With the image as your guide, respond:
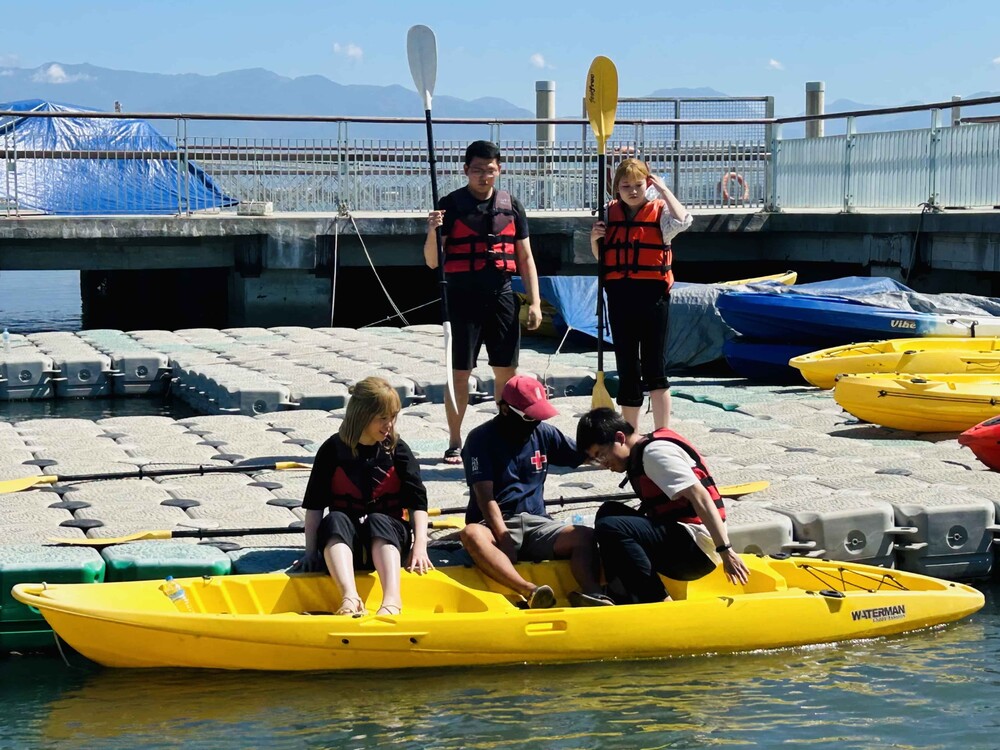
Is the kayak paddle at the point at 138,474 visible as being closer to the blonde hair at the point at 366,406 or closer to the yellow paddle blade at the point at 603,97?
the blonde hair at the point at 366,406

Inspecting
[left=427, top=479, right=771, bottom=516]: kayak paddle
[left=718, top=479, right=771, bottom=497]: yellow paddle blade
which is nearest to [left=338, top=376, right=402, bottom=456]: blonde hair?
[left=427, top=479, right=771, bottom=516]: kayak paddle

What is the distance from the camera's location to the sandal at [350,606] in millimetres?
6340

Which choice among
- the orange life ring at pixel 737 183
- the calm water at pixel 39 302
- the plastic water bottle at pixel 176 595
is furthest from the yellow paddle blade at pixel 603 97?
the calm water at pixel 39 302

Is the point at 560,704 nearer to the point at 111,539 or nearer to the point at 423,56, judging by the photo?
the point at 111,539

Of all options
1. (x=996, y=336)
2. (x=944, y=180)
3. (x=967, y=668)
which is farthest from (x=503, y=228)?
(x=944, y=180)

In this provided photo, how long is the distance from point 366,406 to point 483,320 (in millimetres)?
2423

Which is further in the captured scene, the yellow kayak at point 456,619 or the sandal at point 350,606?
the sandal at point 350,606

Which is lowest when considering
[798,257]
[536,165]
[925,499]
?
[925,499]

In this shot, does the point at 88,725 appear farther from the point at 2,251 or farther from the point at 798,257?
the point at 798,257

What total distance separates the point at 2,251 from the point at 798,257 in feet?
31.9

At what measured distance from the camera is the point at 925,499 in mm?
8008

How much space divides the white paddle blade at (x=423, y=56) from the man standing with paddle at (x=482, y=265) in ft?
4.50

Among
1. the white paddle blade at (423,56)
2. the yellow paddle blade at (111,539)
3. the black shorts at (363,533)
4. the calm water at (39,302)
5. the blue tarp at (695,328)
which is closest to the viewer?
the black shorts at (363,533)

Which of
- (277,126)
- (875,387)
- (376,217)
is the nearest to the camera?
(875,387)
